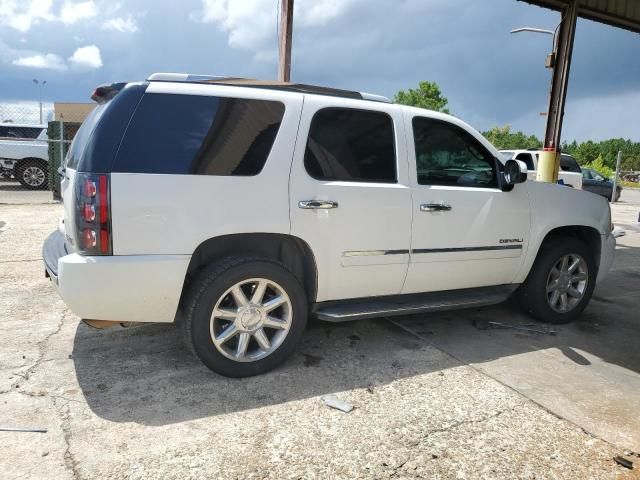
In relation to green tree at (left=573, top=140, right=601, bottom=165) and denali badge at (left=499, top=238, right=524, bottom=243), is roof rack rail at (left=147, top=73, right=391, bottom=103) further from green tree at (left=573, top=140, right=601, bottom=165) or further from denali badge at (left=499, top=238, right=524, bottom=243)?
green tree at (left=573, top=140, right=601, bottom=165)

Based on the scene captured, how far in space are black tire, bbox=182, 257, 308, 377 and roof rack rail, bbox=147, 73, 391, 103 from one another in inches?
46.9

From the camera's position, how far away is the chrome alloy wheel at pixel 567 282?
4.81 meters

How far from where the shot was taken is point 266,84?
349 centimetres

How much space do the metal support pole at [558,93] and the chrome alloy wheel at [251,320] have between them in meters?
8.01

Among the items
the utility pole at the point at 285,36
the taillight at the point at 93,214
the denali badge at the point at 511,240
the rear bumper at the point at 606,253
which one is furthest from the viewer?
the utility pole at the point at 285,36

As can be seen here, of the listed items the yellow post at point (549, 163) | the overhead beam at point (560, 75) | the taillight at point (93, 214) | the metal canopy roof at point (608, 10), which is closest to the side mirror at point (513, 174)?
the taillight at point (93, 214)

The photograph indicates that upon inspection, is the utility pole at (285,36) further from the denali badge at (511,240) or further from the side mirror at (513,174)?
the denali badge at (511,240)

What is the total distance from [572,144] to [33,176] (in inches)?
2561

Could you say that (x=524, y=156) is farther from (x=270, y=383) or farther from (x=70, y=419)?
(x=70, y=419)

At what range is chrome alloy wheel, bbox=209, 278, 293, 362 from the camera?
3.30m

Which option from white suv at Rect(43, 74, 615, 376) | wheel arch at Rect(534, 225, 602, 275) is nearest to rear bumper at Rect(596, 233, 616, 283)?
wheel arch at Rect(534, 225, 602, 275)

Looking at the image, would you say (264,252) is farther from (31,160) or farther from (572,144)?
(572,144)

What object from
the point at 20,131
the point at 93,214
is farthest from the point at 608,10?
the point at 20,131

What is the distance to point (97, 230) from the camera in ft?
9.55
